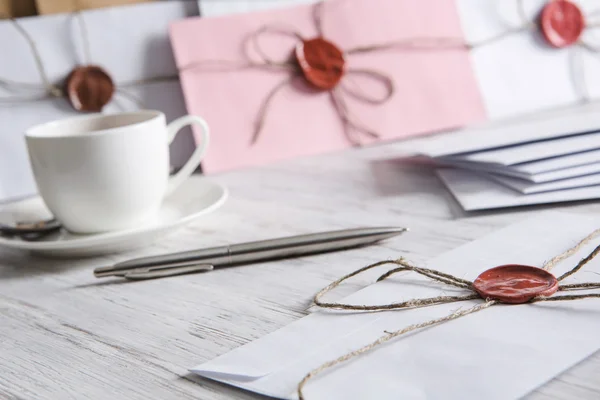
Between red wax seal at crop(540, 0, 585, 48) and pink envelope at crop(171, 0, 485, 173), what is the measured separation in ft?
0.49

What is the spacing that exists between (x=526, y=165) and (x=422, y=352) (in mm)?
324

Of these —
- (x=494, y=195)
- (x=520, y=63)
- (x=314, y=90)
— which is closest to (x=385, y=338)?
(x=494, y=195)

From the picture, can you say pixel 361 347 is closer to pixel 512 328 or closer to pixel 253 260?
pixel 512 328

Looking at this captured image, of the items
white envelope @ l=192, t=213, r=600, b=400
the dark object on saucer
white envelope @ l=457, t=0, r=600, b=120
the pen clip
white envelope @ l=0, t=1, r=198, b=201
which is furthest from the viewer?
white envelope @ l=457, t=0, r=600, b=120

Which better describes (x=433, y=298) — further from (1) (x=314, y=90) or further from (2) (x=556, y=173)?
(1) (x=314, y=90)

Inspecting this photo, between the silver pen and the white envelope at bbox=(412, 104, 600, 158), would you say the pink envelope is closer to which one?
the white envelope at bbox=(412, 104, 600, 158)

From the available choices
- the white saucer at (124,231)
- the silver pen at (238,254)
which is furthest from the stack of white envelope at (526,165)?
the white saucer at (124,231)

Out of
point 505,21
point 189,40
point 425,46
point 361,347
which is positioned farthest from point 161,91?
point 361,347

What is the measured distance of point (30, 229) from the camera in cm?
66

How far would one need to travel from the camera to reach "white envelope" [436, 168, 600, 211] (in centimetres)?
60

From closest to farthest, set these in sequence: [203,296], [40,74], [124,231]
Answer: [203,296]
[124,231]
[40,74]

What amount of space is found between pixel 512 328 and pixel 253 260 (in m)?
0.23

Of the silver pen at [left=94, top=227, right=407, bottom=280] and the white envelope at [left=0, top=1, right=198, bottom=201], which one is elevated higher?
the white envelope at [left=0, top=1, right=198, bottom=201]

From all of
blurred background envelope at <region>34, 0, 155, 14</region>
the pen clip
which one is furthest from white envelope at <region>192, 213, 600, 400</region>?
blurred background envelope at <region>34, 0, 155, 14</region>
